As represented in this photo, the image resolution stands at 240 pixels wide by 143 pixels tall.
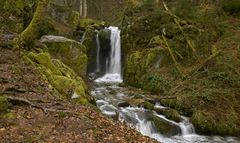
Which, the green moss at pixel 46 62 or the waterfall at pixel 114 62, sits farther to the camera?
the waterfall at pixel 114 62

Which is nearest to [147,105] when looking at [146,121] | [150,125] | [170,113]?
[170,113]

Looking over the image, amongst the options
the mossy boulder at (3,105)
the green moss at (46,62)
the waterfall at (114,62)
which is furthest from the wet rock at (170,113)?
the waterfall at (114,62)

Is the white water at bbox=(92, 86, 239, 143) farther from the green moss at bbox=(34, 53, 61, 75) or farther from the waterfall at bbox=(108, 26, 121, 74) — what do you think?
the waterfall at bbox=(108, 26, 121, 74)

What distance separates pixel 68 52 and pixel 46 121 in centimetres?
1187

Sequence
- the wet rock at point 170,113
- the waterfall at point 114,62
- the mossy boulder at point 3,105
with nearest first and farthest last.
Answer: the mossy boulder at point 3,105 < the wet rock at point 170,113 < the waterfall at point 114,62

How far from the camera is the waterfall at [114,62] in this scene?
25.8 meters

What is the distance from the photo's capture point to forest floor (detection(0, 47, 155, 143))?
8500mm

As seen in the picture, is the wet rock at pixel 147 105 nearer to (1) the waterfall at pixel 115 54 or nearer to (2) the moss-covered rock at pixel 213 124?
(2) the moss-covered rock at pixel 213 124

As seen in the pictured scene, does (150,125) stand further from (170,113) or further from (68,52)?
(68,52)

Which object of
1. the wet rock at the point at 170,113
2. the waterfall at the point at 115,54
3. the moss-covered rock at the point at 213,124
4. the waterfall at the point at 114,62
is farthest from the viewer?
the waterfall at the point at 115,54

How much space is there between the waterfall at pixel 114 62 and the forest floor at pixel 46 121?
524 inches

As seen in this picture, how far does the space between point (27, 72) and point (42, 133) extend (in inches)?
212

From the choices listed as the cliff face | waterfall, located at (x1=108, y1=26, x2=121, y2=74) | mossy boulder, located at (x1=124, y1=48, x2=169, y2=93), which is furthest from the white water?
waterfall, located at (x1=108, y1=26, x2=121, y2=74)

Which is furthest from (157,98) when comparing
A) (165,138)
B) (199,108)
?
(165,138)
